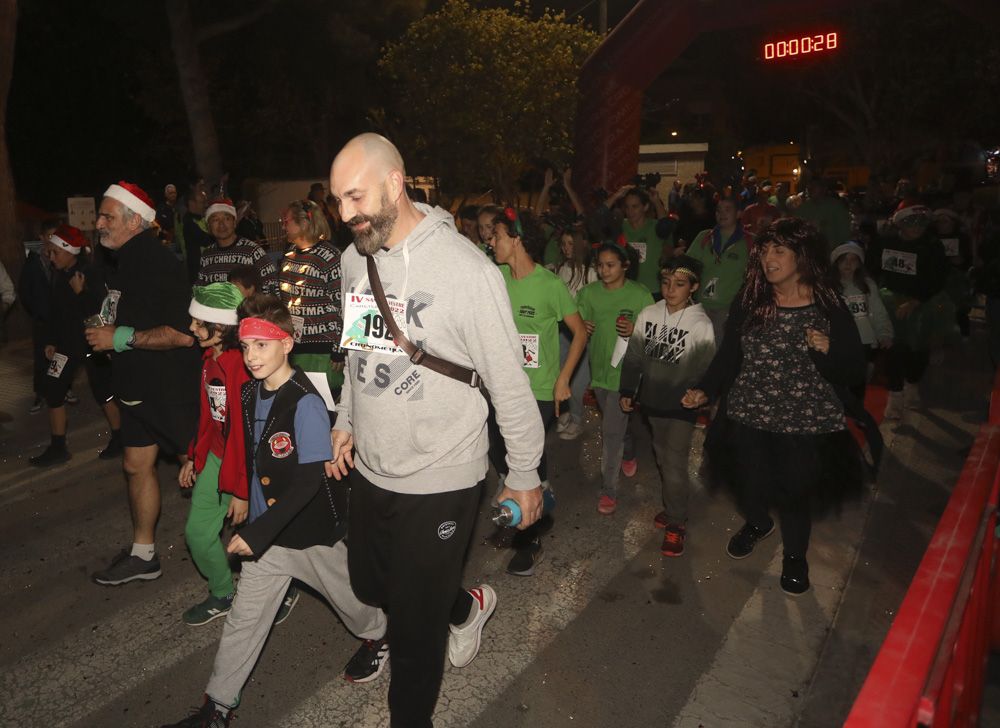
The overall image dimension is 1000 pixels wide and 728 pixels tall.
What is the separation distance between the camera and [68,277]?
6.54 meters

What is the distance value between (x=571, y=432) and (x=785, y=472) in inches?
121

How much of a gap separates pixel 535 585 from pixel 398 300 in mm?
2512

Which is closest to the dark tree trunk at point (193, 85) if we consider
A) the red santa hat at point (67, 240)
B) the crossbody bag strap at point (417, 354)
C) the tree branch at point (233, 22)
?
the tree branch at point (233, 22)

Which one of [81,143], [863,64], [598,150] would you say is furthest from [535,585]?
[863,64]

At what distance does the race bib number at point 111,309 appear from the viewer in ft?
14.8

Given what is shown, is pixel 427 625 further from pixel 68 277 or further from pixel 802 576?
pixel 68 277

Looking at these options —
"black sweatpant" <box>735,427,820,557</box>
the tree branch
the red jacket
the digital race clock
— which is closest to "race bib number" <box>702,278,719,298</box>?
"black sweatpant" <box>735,427,820,557</box>

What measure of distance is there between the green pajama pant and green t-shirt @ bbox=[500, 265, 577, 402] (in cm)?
191

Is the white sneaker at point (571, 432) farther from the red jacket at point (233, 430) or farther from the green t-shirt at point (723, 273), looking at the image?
the red jacket at point (233, 430)

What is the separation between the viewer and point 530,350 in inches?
200

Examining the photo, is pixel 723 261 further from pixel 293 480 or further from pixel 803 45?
pixel 803 45

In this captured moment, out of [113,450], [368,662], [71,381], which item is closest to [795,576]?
[368,662]

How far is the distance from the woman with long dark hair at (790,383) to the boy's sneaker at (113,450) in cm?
491

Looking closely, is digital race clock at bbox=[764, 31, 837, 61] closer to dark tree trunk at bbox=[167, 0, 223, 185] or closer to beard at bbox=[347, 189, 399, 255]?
dark tree trunk at bbox=[167, 0, 223, 185]
